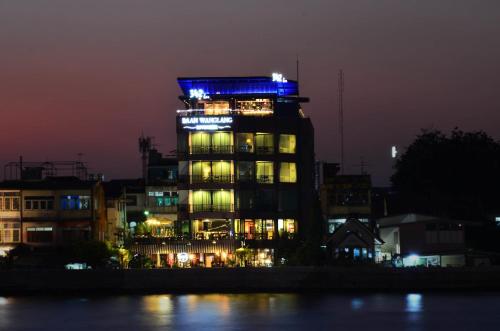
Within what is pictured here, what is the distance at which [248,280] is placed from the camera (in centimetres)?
7506

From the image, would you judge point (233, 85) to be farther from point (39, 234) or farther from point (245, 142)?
point (39, 234)

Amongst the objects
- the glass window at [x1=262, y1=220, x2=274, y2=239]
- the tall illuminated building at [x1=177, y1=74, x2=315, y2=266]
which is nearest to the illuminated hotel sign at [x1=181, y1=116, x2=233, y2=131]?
the tall illuminated building at [x1=177, y1=74, x2=315, y2=266]

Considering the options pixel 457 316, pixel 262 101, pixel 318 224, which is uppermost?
pixel 262 101

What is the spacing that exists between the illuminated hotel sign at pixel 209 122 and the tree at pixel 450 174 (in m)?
22.8

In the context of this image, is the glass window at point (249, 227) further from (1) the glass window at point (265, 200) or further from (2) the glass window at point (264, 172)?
(2) the glass window at point (264, 172)

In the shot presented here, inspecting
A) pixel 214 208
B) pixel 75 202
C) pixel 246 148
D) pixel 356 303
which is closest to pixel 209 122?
pixel 246 148

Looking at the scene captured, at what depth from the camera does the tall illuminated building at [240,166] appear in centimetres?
8081

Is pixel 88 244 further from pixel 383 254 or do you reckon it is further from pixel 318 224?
pixel 383 254

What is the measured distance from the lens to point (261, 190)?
81875 mm

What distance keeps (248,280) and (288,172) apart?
11.8 m

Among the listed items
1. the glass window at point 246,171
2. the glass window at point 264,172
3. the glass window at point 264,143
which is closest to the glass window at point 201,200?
the glass window at point 246,171

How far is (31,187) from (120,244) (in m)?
8.90

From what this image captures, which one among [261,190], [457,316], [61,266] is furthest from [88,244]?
[457,316]

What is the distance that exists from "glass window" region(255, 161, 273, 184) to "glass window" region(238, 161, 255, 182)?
0.48m
